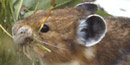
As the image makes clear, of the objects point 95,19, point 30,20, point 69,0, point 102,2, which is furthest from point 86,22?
point 102,2

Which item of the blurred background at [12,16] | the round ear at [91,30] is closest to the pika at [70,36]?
the round ear at [91,30]

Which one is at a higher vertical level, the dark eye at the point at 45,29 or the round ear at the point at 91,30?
the dark eye at the point at 45,29

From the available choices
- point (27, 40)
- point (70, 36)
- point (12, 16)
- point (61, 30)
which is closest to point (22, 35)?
point (27, 40)

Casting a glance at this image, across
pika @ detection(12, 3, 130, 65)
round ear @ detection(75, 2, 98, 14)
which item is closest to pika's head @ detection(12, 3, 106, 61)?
pika @ detection(12, 3, 130, 65)

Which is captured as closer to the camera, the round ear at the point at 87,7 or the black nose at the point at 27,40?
the black nose at the point at 27,40

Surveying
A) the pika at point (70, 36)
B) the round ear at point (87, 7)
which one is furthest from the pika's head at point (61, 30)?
the round ear at point (87, 7)

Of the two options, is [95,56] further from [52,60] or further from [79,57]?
[52,60]

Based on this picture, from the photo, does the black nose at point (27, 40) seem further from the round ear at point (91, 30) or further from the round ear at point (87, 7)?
the round ear at point (87, 7)

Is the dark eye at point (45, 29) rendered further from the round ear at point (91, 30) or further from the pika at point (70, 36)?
the round ear at point (91, 30)
